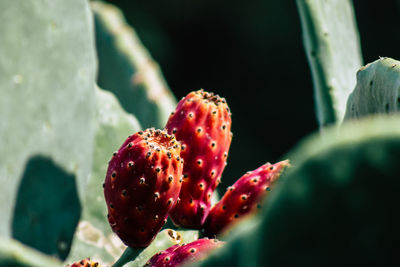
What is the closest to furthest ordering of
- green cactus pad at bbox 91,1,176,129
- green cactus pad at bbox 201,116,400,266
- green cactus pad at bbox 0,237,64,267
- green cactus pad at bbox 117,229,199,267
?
1. green cactus pad at bbox 201,116,400,266
2. green cactus pad at bbox 0,237,64,267
3. green cactus pad at bbox 117,229,199,267
4. green cactus pad at bbox 91,1,176,129

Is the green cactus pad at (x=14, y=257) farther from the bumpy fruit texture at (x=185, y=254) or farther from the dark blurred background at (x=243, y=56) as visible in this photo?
→ the dark blurred background at (x=243, y=56)

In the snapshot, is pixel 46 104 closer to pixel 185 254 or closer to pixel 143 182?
pixel 143 182

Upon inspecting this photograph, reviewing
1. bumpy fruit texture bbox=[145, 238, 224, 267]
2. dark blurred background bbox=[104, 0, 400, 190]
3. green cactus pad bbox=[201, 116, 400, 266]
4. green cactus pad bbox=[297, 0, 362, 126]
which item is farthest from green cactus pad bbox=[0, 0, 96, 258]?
dark blurred background bbox=[104, 0, 400, 190]

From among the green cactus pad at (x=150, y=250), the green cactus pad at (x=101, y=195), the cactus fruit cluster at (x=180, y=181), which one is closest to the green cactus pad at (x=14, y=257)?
the cactus fruit cluster at (x=180, y=181)

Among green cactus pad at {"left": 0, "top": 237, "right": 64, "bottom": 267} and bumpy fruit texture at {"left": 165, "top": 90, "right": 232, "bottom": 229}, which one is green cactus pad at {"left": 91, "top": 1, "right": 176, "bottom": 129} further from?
green cactus pad at {"left": 0, "top": 237, "right": 64, "bottom": 267}

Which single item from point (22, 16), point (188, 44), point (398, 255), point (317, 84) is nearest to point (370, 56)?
point (188, 44)

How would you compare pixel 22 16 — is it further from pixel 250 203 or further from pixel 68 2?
pixel 250 203
